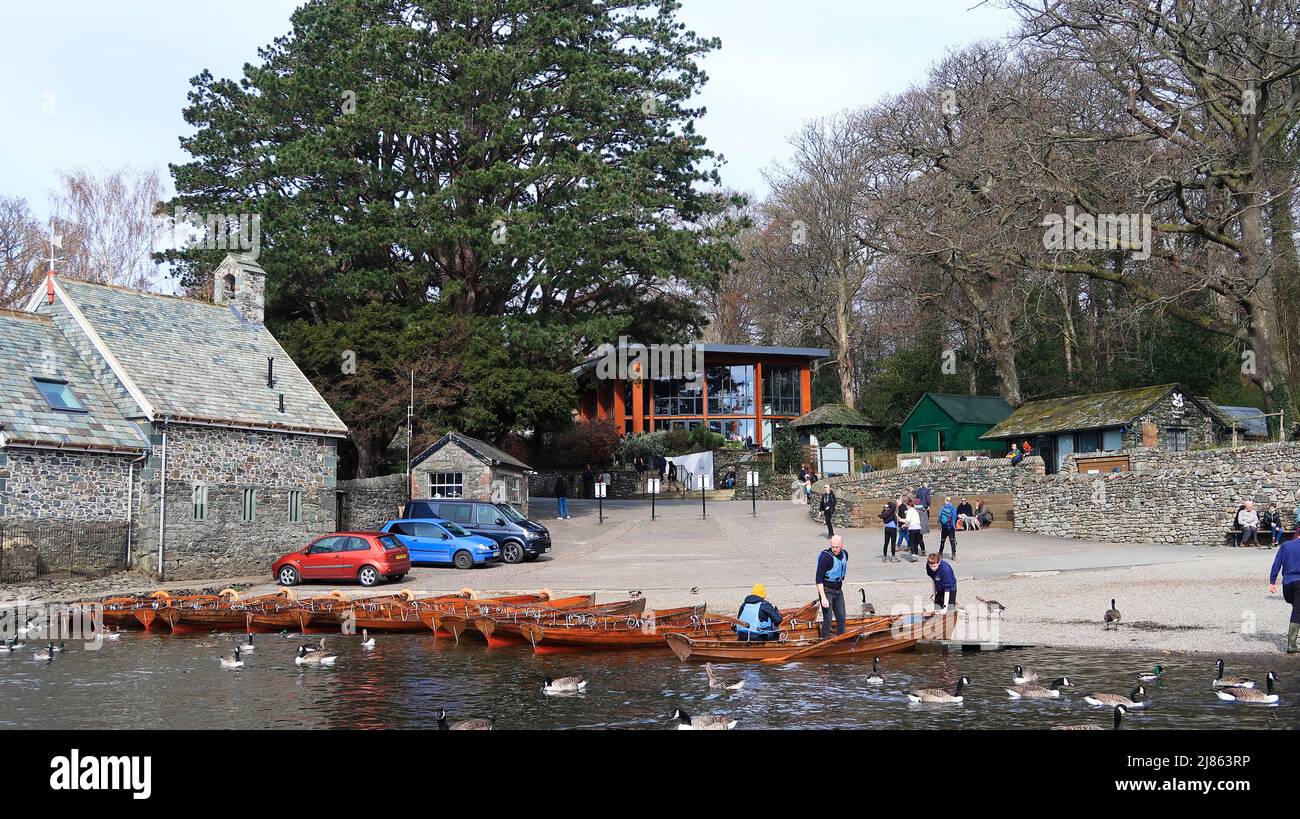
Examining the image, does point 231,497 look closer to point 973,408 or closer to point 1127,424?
point 1127,424

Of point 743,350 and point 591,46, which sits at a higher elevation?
point 591,46

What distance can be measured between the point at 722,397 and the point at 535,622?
156ft

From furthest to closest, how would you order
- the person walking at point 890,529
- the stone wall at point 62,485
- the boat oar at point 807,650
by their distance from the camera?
the person walking at point 890,529 < the stone wall at point 62,485 < the boat oar at point 807,650

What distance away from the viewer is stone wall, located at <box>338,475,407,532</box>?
125ft

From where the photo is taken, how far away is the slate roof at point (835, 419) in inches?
2272

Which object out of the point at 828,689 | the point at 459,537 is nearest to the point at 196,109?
the point at 459,537

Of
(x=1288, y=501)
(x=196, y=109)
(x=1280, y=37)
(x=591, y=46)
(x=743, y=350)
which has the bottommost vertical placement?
(x=1288, y=501)

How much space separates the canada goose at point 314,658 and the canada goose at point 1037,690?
11282mm

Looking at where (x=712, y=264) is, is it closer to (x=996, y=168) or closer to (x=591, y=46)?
(x=591, y=46)

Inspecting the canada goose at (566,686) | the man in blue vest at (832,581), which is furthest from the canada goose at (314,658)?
the man in blue vest at (832,581)

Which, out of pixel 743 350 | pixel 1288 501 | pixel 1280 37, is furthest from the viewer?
pixel 743 350

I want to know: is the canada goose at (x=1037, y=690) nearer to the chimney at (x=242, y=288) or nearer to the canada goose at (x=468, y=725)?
the canada goose at (x=468, y=725)

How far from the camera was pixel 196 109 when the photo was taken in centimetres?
4859

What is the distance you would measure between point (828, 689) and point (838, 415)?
42.3 m
